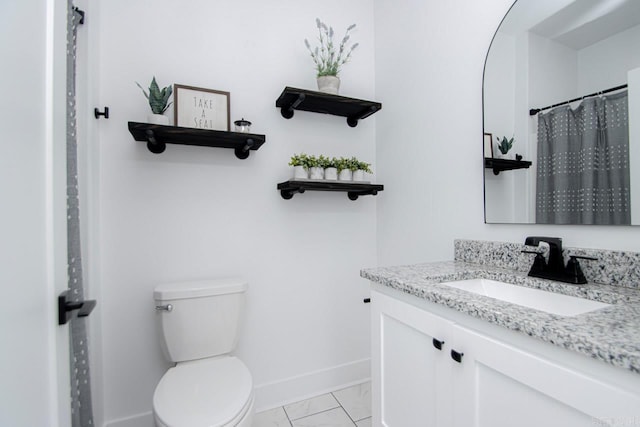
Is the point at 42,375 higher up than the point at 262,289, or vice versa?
the point at 42,375

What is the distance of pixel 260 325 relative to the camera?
1774 millimetres

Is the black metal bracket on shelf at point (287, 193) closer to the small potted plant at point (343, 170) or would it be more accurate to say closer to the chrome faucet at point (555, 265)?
the small potted plant at point (343, 170)

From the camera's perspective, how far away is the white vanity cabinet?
56 centimetres

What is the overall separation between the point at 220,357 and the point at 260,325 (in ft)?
1.14

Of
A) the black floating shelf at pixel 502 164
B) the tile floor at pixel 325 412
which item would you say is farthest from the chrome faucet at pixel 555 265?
the tile floor at pixel 325 412

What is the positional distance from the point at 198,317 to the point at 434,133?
5.11 feet

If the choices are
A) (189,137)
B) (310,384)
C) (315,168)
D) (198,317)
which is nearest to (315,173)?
(315,168)

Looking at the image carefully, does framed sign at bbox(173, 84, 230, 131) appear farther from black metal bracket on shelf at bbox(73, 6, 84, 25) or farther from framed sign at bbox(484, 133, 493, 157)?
framed sign at bbox(484, 133, 493, 157)

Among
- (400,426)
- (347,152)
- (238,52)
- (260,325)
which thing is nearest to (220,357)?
(260,325)

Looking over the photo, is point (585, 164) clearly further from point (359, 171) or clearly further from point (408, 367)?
point (359, 171)

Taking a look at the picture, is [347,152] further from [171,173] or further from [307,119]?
[171,173]

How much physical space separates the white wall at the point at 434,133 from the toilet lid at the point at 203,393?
44.9 inches

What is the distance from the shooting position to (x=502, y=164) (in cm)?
128

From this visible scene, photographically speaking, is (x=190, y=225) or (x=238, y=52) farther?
(x=238, y=52)
